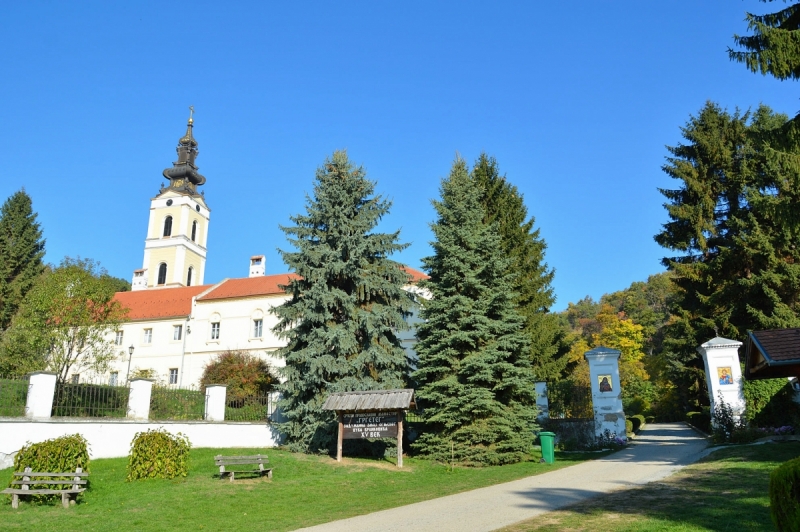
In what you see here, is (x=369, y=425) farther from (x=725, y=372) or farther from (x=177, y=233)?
(x=177, y=233)

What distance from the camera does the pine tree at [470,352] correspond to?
18.0 metres

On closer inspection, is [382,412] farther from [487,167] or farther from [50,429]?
[487,167]

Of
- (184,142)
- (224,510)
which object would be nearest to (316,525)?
(224,510)

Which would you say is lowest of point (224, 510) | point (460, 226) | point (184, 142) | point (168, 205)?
point (224, 510)

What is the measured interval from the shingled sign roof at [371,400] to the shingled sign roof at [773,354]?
28.7 feet

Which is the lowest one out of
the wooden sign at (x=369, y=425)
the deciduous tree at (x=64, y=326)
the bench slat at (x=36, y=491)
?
the bench slat at (x=36, y=491)

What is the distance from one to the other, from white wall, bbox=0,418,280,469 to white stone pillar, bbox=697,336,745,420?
15.7 metres

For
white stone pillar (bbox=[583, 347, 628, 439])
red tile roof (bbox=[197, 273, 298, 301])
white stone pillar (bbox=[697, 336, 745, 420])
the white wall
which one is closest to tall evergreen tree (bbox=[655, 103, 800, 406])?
white stone pillar (bbox=[697, 336, 745, 420])

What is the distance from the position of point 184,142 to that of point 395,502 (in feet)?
227

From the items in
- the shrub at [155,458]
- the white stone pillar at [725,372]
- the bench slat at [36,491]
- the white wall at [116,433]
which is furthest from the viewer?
the white stone pillar at [725,372]

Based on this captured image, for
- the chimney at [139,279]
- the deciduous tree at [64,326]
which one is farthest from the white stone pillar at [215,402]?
the chimney at [139,279]

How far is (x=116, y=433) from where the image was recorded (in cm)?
1709

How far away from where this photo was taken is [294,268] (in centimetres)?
2069

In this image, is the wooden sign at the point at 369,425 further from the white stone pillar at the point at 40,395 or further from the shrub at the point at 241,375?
the shrub at the point at 241,375
